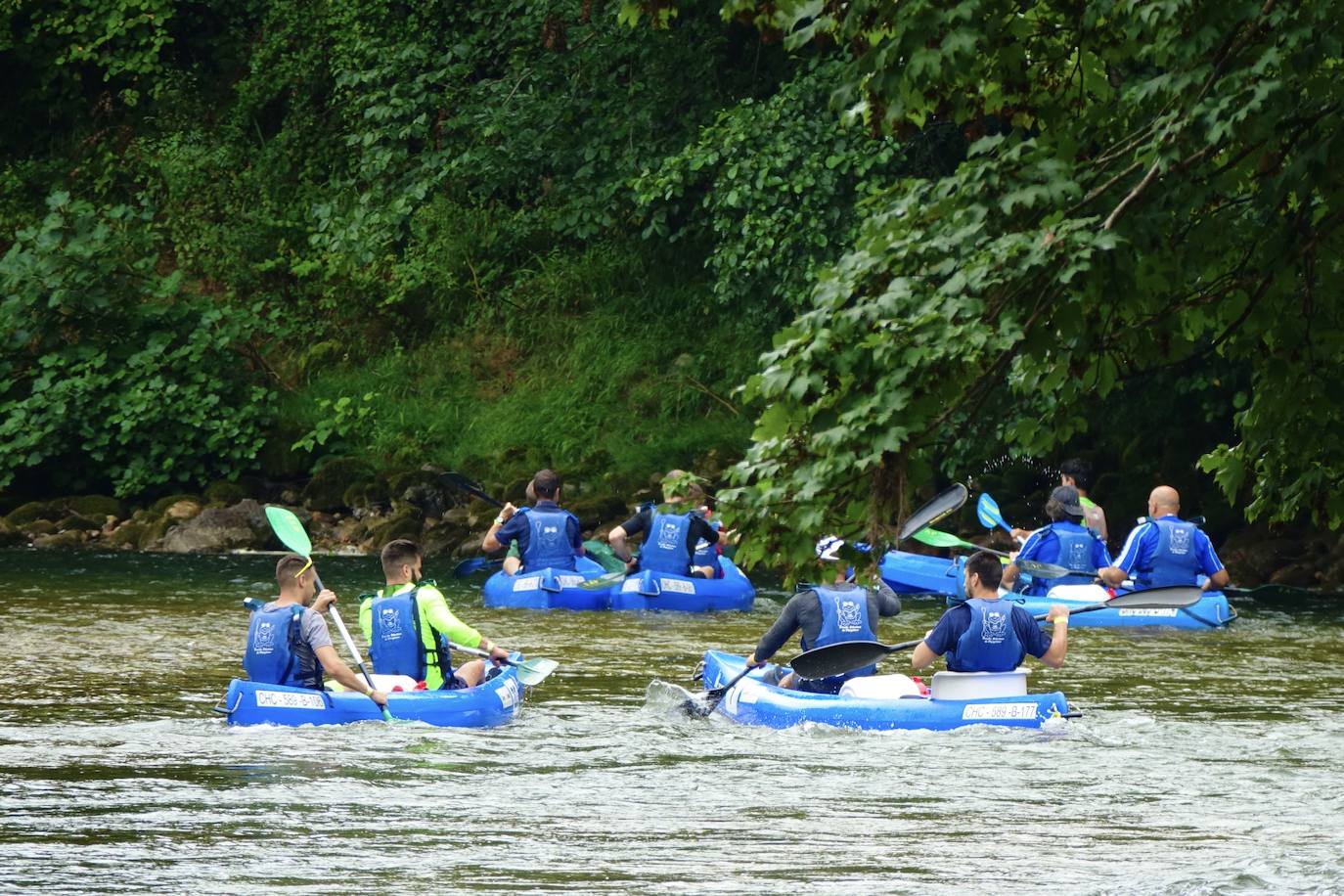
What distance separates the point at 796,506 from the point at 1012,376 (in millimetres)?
1117

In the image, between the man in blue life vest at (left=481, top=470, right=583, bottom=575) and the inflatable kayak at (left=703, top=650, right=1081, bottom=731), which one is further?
the man in blue life vest at (left=481, top=470, right=583, bottom=575)

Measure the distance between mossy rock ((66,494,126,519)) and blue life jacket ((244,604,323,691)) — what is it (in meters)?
14.1

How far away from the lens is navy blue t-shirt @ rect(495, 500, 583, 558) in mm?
16859

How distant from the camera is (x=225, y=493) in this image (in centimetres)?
2361

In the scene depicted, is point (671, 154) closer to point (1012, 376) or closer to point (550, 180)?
point (550, 180)

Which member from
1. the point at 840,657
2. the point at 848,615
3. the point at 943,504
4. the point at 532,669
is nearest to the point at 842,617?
the point at 848,615

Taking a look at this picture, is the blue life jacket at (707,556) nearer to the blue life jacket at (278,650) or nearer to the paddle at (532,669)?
the paddle at (532,669)

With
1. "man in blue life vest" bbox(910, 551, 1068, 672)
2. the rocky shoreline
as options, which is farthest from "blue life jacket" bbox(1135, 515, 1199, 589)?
the rocky shoreline

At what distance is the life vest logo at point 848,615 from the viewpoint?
34.6ft

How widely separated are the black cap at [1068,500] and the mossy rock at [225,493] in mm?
11160

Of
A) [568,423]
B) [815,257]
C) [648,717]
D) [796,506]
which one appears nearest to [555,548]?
[815,257]

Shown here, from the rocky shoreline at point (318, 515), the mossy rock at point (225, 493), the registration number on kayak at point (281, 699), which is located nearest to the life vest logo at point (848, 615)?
the registration number on kayak at point (281, 699)

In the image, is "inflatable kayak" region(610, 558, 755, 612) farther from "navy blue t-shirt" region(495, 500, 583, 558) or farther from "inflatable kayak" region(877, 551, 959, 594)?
"inflatable kayak" region(877, 551, 959, 594)

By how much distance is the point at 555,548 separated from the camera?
1686 cm
